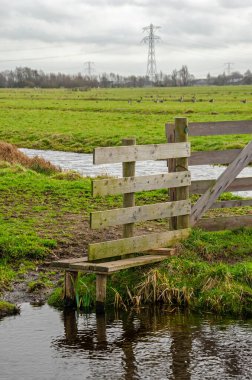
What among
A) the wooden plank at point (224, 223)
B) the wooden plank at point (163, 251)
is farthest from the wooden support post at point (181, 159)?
the wooden plank at point (163, 251)

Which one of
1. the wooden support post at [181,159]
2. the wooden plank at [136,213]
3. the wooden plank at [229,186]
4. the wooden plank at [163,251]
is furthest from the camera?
the wooden plank at [229,186]

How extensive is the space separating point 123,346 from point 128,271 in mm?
2365

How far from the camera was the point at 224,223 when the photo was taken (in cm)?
1370

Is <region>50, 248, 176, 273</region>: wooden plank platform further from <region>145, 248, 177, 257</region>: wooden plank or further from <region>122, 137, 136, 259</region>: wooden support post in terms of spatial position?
<region>122, 137, 136, 259</region>: wooden support post

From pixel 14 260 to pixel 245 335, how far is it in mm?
4961

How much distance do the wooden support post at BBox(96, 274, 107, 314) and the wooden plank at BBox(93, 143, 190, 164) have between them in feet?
5.87

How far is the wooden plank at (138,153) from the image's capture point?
11128 millimetres

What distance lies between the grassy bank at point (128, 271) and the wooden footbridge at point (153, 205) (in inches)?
11.9

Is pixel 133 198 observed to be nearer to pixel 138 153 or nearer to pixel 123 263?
pixel 138 153

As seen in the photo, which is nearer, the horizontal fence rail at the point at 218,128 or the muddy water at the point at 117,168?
the horizontal fence rail at the point at 218,128

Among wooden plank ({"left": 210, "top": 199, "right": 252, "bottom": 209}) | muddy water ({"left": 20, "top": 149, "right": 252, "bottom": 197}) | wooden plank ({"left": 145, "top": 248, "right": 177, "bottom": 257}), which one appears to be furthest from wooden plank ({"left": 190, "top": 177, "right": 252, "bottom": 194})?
muddy water ({"left": 20, "top": 149, "right": 252, "bottom": 197})

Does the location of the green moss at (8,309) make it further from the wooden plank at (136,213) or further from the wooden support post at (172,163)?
the wooden support post at (172,163)

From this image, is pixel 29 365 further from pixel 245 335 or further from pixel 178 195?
pixel 178 195

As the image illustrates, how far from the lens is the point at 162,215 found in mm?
12297
